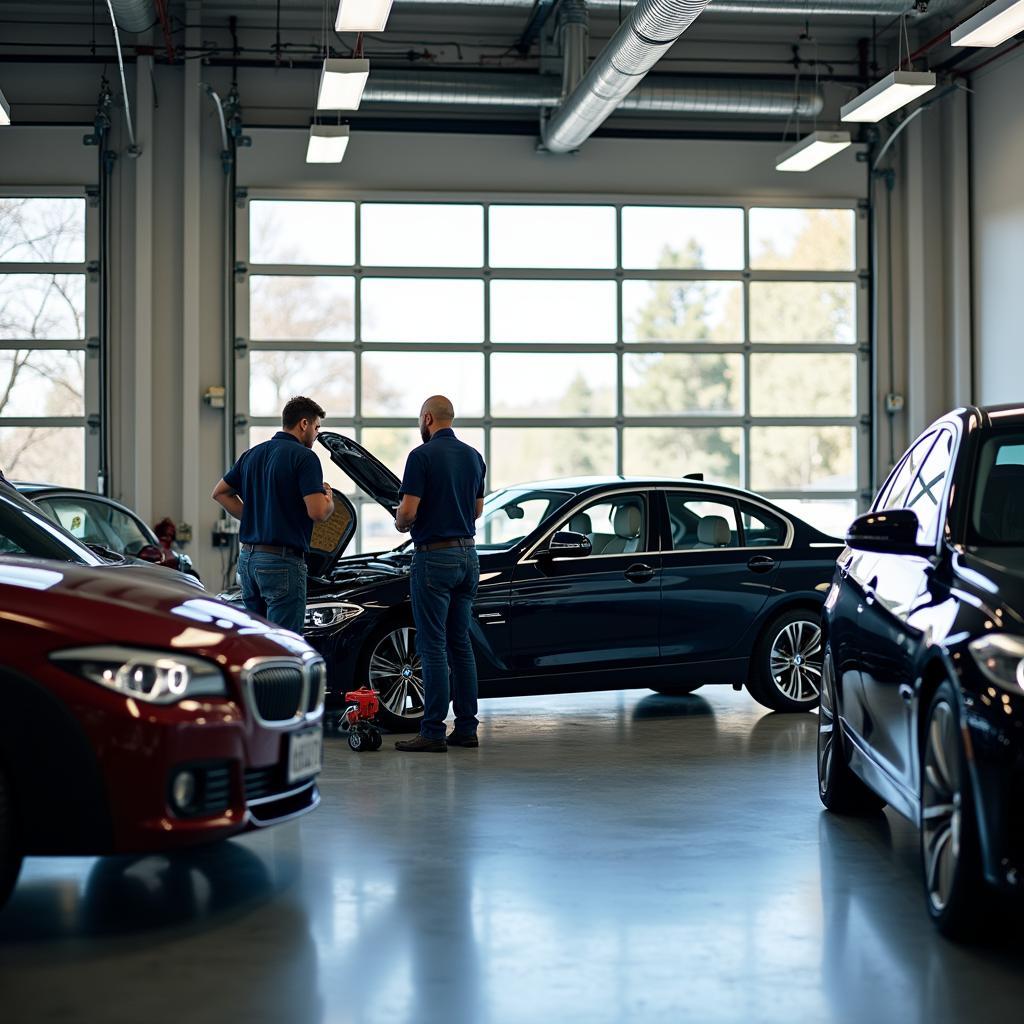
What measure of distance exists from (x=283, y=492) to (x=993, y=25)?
675 centimetres

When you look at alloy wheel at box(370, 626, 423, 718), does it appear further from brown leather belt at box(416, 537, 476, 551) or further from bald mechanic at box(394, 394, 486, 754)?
brown leather belt at box(416, 537, 476, 551)

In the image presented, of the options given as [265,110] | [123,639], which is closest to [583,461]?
[265,110]

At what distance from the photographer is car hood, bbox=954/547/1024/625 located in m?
3.90

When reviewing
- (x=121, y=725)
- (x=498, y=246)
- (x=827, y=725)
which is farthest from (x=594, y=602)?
(x=498, y=246)

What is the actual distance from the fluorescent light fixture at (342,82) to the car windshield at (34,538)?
270 inches

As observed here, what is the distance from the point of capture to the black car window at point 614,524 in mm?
8795

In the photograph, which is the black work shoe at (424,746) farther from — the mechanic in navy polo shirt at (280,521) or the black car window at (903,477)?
the black car window at (903,477)

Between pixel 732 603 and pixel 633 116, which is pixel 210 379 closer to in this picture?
pixel 633 116

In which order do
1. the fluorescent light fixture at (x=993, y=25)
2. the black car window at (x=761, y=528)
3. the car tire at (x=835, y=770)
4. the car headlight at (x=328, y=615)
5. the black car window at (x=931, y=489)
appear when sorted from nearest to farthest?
the black car window at (x=931, y=489) < the car tire at (x=835, y=770) < the car headlight at (x=328, y=615) < the black car window at (x=761, y=528) < the fluorescent light fixture at (x=993, y=25)

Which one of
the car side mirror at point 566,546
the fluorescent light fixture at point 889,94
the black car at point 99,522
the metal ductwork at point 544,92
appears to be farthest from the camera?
the metal ductwork at point 544,92

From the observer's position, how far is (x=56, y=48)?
15.7m

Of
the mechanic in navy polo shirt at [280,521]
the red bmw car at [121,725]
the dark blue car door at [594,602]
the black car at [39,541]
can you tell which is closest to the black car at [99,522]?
the mechanic in navy polo shirt at [280,521]

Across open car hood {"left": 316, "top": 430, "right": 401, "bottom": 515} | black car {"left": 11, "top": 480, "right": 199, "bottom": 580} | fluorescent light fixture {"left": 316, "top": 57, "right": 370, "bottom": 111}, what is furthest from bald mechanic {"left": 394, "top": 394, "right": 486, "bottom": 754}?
fluorescent light fixture {"left": 316, "top": 57, "right": 370, "bottom": 111}

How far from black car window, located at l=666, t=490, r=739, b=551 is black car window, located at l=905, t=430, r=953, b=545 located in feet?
12.1
